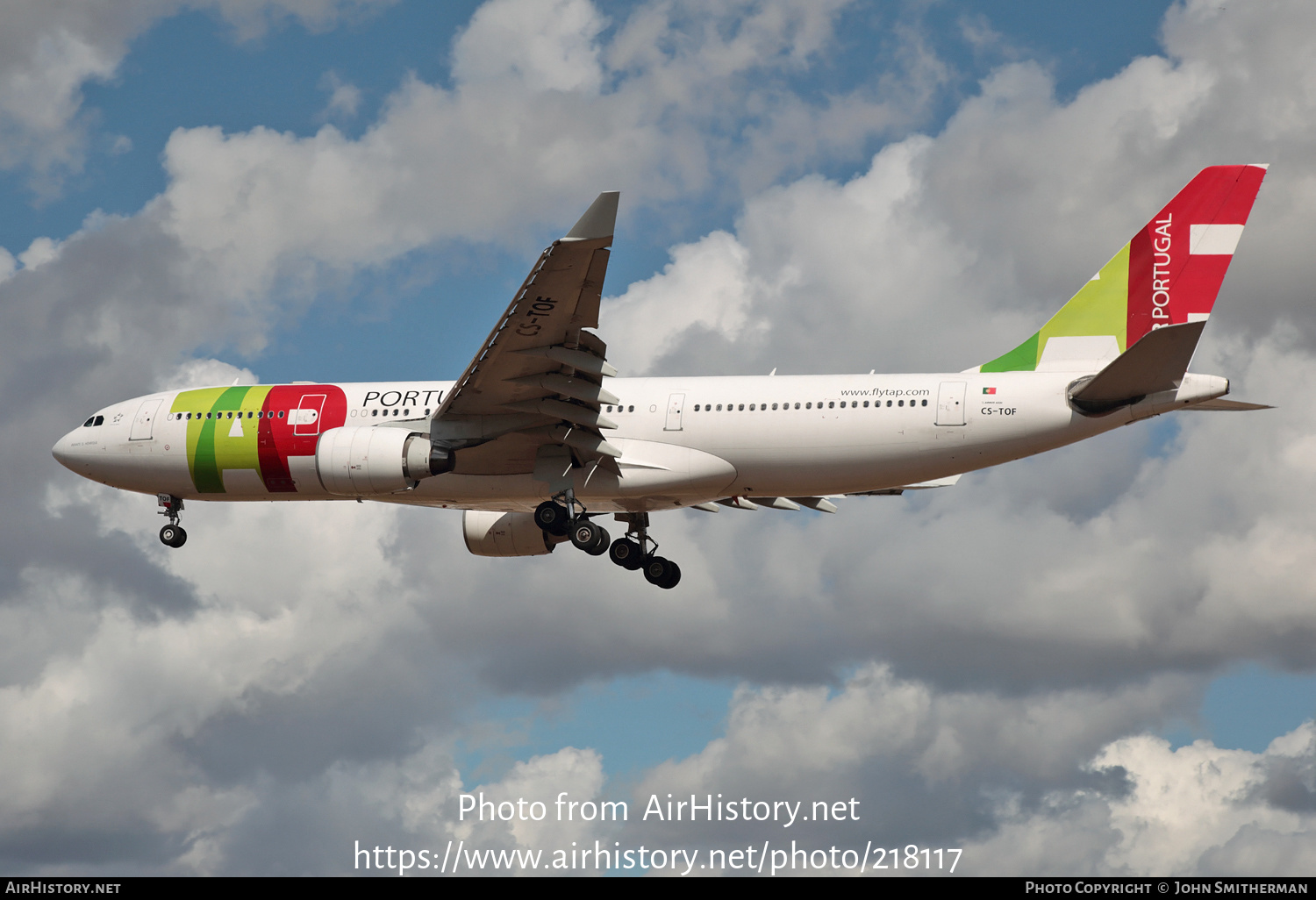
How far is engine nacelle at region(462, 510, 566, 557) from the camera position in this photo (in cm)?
3666

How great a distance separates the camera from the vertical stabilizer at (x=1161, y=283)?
97.6 feet

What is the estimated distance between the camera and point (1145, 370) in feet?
87.2

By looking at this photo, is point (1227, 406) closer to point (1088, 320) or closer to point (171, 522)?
point (1088, 320)

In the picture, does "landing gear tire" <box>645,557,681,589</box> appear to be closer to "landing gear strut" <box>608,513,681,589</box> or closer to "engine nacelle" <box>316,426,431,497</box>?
"landing gear strut" <box>608,513,681,589</box>

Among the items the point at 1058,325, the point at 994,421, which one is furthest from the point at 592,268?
the point at 1058,325

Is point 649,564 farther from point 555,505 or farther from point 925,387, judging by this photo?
point 925,387

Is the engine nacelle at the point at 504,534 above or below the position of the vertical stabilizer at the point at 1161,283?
below

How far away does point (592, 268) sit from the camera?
25438 mm

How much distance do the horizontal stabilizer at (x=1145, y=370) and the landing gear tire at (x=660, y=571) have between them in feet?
39.1

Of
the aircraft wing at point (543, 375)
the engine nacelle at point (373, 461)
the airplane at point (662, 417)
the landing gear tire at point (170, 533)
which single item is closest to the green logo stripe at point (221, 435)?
the airplane at point (662, 417)

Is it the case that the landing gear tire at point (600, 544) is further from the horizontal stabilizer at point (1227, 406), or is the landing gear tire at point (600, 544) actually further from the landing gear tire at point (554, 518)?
the horizontal stabilizer at point (1227, 406)

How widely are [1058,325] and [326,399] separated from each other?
648 inches

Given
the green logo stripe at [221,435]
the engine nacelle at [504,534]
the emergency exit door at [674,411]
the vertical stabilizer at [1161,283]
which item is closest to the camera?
the vertical stabilizer at [1161,283]

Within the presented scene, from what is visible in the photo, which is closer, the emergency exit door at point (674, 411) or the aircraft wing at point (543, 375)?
the aircraft wing at point (543, 375)
